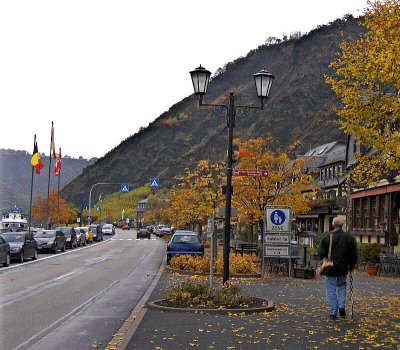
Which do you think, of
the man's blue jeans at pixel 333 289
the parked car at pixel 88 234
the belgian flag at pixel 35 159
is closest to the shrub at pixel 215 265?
the man's blue jeans at pixel 333 289

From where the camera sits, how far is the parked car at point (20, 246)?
30.6 metres

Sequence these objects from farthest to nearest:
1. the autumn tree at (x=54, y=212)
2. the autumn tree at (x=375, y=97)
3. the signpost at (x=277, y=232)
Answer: the autumn tree at (x=54, y=212) → the signpost at (x=277, y=232) → the autumn tree at (x=375, y=97)

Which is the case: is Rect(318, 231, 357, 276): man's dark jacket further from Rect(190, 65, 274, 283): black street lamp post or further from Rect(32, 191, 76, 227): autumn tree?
Rect(32, 191, 76, 227): autumn tree

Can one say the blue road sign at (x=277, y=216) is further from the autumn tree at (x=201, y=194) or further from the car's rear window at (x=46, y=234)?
the car's rear window at (x=46, y=234)

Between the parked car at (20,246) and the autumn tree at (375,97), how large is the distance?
2001 cm

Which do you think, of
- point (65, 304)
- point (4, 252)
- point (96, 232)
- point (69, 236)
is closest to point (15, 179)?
point (96, 232)

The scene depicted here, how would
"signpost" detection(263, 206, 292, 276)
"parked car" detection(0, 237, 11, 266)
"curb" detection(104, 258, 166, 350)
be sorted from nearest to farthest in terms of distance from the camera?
"curb" detection(104, 258, 166, 350) < "signpost" detection(263, 206, 292, 276) < "parked car" detection(0, 237, 11, 266)

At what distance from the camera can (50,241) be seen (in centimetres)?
4069

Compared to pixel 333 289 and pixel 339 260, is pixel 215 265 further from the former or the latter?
pixel 339 260

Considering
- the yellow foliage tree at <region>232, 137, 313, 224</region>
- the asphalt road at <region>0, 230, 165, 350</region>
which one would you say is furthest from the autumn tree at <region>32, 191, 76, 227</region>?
the asphalt road at <region>0, 230, 165, 350</region>

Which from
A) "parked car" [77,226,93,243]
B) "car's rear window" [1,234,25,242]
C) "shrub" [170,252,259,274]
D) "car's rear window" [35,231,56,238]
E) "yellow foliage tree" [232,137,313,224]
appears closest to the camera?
"shrub" [170,252,259,274]

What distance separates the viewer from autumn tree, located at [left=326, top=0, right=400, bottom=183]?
1337 cm

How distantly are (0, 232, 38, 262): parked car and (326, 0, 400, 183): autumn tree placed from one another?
20.0m

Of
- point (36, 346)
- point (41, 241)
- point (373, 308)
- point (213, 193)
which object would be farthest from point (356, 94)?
point (41, 241)
